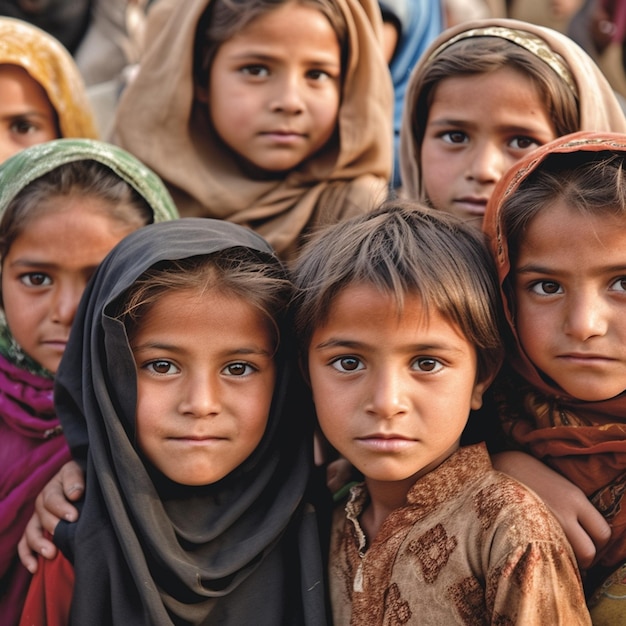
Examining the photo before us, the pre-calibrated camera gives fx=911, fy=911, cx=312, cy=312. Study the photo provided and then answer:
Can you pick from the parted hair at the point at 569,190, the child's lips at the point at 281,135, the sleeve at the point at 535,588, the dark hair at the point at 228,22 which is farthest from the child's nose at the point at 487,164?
the sleeve at the point at 535,588

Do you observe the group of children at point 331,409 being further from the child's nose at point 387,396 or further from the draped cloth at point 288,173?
the draped cloth at point 288,173

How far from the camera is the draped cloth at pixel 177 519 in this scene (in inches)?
90.0

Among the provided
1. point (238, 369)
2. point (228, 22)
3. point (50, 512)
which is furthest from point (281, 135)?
point (50, 512)

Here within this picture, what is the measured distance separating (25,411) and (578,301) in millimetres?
1739

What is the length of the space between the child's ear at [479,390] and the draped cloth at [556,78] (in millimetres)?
1041

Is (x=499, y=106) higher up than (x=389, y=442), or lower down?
higher up

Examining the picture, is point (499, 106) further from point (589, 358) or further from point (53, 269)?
point (53, 269)

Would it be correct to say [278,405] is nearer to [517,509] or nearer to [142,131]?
[517,509]

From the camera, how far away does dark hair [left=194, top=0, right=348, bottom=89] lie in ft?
11.1

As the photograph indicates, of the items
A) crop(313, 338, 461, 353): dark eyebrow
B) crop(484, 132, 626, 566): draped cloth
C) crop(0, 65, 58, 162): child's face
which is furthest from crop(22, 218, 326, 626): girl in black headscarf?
crop(0, 65, 58, 162): child's face

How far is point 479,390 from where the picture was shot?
7.67ft

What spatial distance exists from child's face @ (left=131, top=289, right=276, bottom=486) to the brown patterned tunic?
0.41 meters

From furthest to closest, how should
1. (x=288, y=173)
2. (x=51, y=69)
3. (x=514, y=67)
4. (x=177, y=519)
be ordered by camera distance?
(x=51, y=69)
(x=288, y=173)
(x=514, y=67)
(x=177, y=519)

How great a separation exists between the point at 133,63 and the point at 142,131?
255 cm
